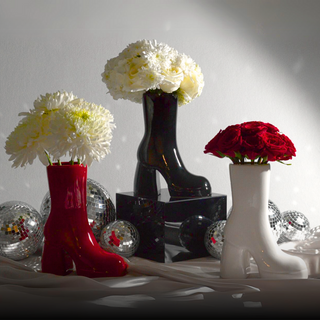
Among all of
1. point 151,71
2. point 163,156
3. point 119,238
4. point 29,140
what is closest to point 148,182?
point 163,156

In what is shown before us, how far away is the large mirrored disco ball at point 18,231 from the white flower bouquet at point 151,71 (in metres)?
0.37

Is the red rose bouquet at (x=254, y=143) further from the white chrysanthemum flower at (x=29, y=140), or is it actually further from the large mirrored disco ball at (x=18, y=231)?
the large mirrored disco ball at (x=18, y=231)

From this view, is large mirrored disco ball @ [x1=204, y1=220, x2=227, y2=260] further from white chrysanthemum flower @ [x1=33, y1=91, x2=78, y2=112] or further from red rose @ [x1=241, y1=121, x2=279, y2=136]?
white chrysanthemum flower @ [x1=33, y1=91, x2=78, y2=112]

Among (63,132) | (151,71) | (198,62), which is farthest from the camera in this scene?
(198,62)

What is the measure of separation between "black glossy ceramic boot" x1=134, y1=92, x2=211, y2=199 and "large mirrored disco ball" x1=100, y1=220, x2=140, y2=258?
0.45 ft

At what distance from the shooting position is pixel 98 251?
2.68ft

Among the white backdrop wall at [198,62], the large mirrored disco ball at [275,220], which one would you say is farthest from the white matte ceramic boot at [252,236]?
the white backdrop wall at [198,62]

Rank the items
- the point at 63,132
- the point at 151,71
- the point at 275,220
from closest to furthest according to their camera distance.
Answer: the point at 63,132 → the point at 151,71 → the point at 275,220

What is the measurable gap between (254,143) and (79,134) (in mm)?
313

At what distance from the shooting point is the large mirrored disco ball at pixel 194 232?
101 cm

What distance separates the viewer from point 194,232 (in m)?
1.01

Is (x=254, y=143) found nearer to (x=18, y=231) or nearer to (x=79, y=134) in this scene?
(x=79, y=134)

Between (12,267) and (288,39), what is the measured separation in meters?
2.05

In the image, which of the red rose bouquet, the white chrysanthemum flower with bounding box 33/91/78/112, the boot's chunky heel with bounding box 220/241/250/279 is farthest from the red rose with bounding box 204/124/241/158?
the white chrysanthemum flower with bounding box 33/91/78/112
